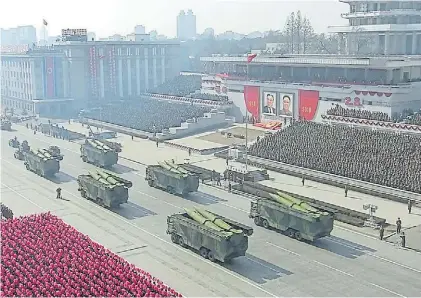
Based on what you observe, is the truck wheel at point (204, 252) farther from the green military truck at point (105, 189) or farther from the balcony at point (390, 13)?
the balcony at point (390, 13)

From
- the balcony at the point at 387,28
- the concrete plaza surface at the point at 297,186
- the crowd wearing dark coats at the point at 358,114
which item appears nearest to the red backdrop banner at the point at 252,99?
the concrete plaza surface at the point at 297,186

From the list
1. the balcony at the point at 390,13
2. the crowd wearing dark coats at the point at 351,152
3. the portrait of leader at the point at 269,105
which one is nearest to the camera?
the crowd wearing dark coats at the point at 351,152

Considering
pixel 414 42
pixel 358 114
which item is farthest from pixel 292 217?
pixel 414 42

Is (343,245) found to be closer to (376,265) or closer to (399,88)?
(376,265)

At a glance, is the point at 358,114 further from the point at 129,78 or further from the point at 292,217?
the point at 129,78

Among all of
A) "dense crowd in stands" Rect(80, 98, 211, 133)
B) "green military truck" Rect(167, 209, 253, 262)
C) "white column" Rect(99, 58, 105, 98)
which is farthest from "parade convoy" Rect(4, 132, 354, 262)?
"white column" Rect(99, 58, 105, 98)

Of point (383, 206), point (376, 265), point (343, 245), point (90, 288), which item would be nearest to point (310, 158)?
point (383, 206)
